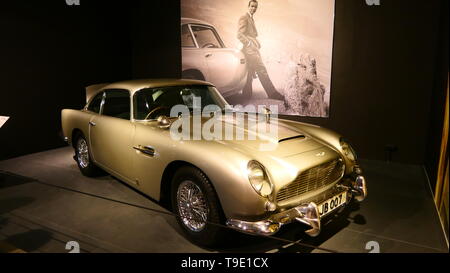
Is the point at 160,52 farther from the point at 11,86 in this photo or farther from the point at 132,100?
the point at 132,100

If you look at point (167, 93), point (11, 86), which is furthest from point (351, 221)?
point (11, 86)

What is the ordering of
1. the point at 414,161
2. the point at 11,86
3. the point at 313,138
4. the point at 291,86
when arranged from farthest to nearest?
the point at 291,86
the point at 11,86
the point at 414,161
the point at 313,138

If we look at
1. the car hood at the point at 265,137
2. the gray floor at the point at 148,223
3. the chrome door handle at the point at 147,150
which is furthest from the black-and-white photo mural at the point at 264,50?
the chrome door handle at the point at 147,150

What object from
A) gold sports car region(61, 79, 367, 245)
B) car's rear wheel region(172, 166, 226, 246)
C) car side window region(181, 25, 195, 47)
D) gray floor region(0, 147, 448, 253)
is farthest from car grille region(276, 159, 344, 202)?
car side window region(181, 25, 195, 47)

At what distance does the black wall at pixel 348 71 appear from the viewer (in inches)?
189

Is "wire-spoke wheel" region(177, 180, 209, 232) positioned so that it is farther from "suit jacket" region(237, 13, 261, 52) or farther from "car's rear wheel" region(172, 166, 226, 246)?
"suit jacket" region(237, 13, 261, 52)

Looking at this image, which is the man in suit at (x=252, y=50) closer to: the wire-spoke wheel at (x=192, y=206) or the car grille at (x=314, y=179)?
the car grille at (x=314, y=179)

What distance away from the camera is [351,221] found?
3146 millimetres

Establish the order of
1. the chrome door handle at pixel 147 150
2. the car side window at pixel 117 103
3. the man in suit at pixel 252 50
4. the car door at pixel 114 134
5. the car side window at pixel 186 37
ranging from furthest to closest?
the car side window at pixel 186 37
the man in suit at pixel 252 50
the car side window at pixel 117 103
the car door at pixel 114 134
the chrome door handle at pixel 147 150

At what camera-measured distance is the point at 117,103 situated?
413 cm

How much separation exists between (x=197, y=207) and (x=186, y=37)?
477 cm

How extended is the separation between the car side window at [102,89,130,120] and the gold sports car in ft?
0.09

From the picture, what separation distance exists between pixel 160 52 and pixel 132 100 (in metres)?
4.02

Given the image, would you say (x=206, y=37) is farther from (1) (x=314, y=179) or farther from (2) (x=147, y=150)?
(1) (x=314, y=179)
